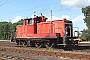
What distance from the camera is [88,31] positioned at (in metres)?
57.8

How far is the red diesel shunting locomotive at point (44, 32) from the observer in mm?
19438

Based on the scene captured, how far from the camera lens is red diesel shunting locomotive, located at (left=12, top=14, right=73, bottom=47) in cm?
1944

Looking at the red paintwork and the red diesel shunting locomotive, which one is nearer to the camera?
the red diesel shunting locomotive

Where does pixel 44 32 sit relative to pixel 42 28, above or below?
below

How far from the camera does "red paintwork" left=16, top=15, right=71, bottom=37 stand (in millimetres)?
20027

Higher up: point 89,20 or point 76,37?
point 89,20

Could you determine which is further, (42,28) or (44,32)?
(42,28)

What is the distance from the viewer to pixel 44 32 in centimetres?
2119

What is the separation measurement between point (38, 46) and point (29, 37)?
1503 mm

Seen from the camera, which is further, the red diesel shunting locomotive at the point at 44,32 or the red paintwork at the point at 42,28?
the red paintwork at the point at 42,28

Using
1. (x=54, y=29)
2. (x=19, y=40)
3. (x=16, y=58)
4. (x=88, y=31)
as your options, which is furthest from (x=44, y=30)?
(x=88, y=31)

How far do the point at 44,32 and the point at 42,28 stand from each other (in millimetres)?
521

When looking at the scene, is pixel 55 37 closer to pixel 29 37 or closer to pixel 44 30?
pixel 44 30

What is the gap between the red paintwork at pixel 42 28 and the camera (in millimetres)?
20027
